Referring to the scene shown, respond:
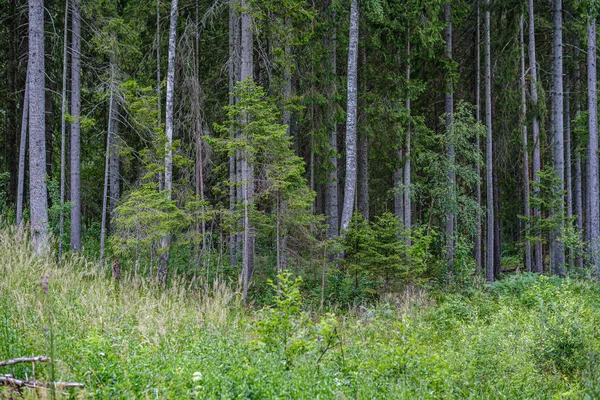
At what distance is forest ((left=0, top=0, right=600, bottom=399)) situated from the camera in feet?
14.8

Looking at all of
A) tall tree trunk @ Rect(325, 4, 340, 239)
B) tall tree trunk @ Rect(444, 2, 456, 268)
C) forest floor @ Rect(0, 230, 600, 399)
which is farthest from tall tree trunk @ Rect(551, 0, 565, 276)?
forest floor @ Rect(0, 230, 600, 399)

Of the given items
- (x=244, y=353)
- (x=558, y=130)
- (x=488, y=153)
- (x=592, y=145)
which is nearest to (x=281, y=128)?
(x=244, y=353)

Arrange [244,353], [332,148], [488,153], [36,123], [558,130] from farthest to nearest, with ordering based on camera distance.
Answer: [488,153]
[332,148]
[558,130]
[36,123]
[244,353]

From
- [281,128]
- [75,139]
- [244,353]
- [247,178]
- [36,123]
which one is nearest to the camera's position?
[244,353]

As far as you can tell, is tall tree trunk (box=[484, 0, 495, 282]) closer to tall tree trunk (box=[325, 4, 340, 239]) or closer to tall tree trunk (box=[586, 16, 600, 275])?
tall tree trunk (box=[586, 16, 600, 275])

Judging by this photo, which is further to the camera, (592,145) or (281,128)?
(592,145)

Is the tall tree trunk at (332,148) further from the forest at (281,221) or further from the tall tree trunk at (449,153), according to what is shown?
the tall tree trunk at (449,153)

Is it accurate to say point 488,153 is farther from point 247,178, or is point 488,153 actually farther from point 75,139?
point 75,139

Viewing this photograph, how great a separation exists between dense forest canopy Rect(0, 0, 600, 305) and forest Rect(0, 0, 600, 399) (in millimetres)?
89

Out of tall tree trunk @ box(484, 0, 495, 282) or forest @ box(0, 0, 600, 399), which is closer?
forest @ box(0, 0, 600, 399)

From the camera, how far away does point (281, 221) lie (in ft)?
38.2

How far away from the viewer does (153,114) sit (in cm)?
1163

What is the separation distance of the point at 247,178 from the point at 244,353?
24.0 feet

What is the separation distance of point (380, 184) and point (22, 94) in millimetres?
16180
